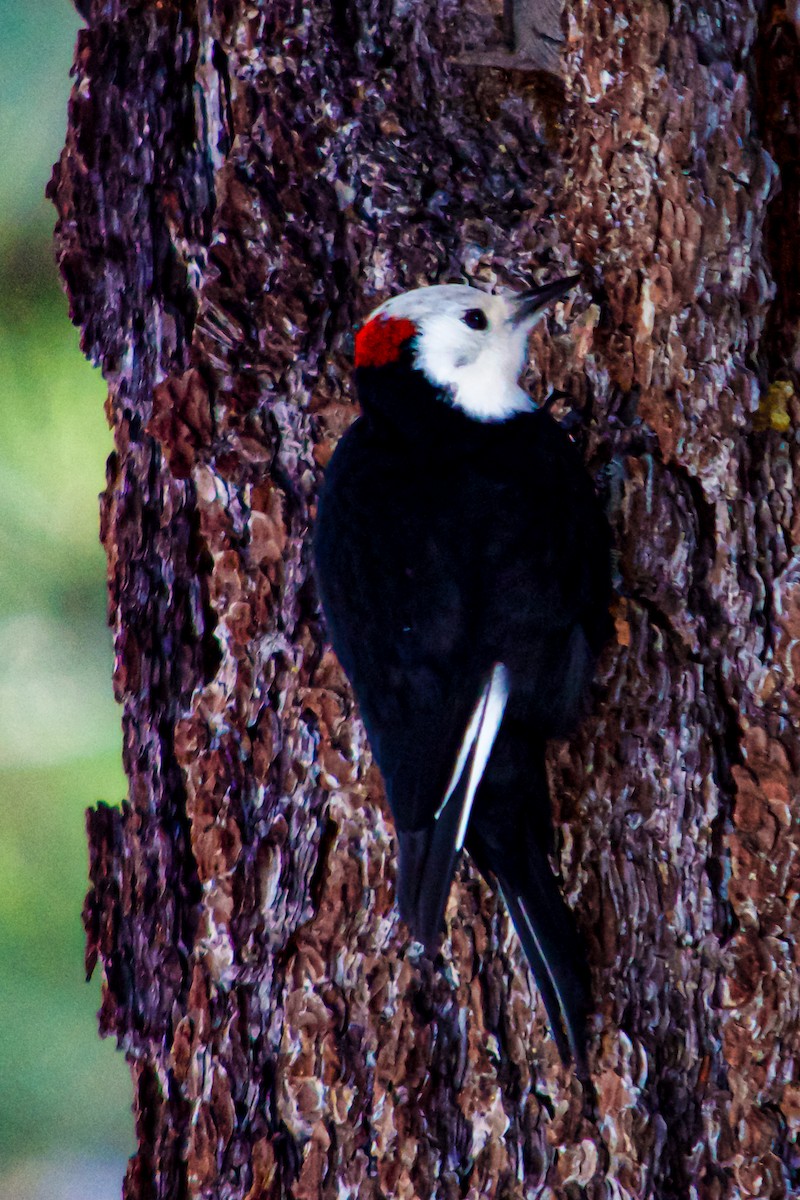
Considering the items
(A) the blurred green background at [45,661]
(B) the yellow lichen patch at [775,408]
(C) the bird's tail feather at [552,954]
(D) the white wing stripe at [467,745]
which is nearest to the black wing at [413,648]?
(D) the white wing stripe at [467,745]

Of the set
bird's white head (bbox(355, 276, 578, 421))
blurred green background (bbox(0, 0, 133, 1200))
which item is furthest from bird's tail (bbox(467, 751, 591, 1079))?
blurred green background (bbox(0, 0, 133, 1200))

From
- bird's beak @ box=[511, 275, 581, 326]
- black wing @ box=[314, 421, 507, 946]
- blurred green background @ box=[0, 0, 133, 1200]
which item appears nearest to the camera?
black wing @ box=[314, 421, 507, 946]

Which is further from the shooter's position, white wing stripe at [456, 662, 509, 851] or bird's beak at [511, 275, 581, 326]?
bird's beak at [511, 275, 581, 326]

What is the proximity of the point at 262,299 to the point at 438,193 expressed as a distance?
0.23m

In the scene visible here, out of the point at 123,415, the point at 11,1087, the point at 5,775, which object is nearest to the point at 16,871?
the point at 5,775

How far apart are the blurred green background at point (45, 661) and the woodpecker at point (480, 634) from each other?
1174mm

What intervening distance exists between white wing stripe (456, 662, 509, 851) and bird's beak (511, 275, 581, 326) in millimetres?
372

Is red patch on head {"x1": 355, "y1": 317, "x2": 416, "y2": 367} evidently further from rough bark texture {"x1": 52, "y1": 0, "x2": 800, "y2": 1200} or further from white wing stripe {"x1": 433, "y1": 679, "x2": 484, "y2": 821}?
white wing stripe {"x1": 433, "y1": 679, "x2": 484, "y2": 821}

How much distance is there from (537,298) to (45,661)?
4.66ft

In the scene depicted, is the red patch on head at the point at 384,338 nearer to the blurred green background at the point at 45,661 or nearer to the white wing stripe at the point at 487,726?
the white wing stripe at the point at 487,726

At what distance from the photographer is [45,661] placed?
2275 millimetres

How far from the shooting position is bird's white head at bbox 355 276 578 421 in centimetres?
121

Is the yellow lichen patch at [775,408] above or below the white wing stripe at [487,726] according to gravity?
above

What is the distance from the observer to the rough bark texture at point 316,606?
1142 millimetres
